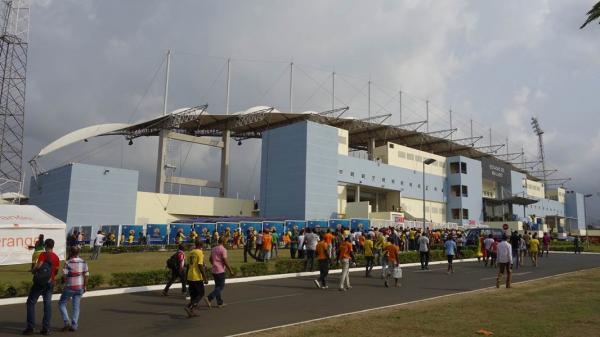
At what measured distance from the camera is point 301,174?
46656 mm

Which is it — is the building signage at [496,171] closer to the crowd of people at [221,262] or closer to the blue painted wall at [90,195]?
the crowd of people at [221,262]

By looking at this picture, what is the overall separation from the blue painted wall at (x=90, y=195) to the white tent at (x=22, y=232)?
18.8 meters

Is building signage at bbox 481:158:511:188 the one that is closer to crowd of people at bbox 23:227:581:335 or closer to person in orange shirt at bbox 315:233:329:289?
crowd of people at bbox 23:227:581:335

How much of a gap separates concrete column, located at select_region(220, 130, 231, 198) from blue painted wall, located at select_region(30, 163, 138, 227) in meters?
14.2

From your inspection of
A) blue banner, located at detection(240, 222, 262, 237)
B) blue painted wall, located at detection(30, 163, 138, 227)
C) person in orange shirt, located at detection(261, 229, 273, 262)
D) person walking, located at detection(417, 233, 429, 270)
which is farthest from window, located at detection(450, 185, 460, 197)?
person in orange shirt, located at detection(261, 229, 273, 262)

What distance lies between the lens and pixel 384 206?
59.7m

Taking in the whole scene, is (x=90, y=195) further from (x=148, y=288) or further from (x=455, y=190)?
(x=455, y=190)

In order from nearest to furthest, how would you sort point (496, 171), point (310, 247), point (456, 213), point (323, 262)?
1. point (323, 262)
2. point (310, 247)
3. point (456, 213)
4. point (496, 171)

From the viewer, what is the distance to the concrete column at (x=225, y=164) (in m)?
57.6

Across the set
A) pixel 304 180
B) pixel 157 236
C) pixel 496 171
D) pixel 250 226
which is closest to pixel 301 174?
pixel 304 180

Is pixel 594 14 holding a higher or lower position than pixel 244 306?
higher

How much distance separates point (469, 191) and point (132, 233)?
156ft

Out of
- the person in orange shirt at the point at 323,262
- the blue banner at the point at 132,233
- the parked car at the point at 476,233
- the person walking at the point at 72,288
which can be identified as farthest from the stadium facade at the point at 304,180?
the person walking at the point at 72,288

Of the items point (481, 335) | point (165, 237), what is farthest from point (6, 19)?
point (481, 335)
